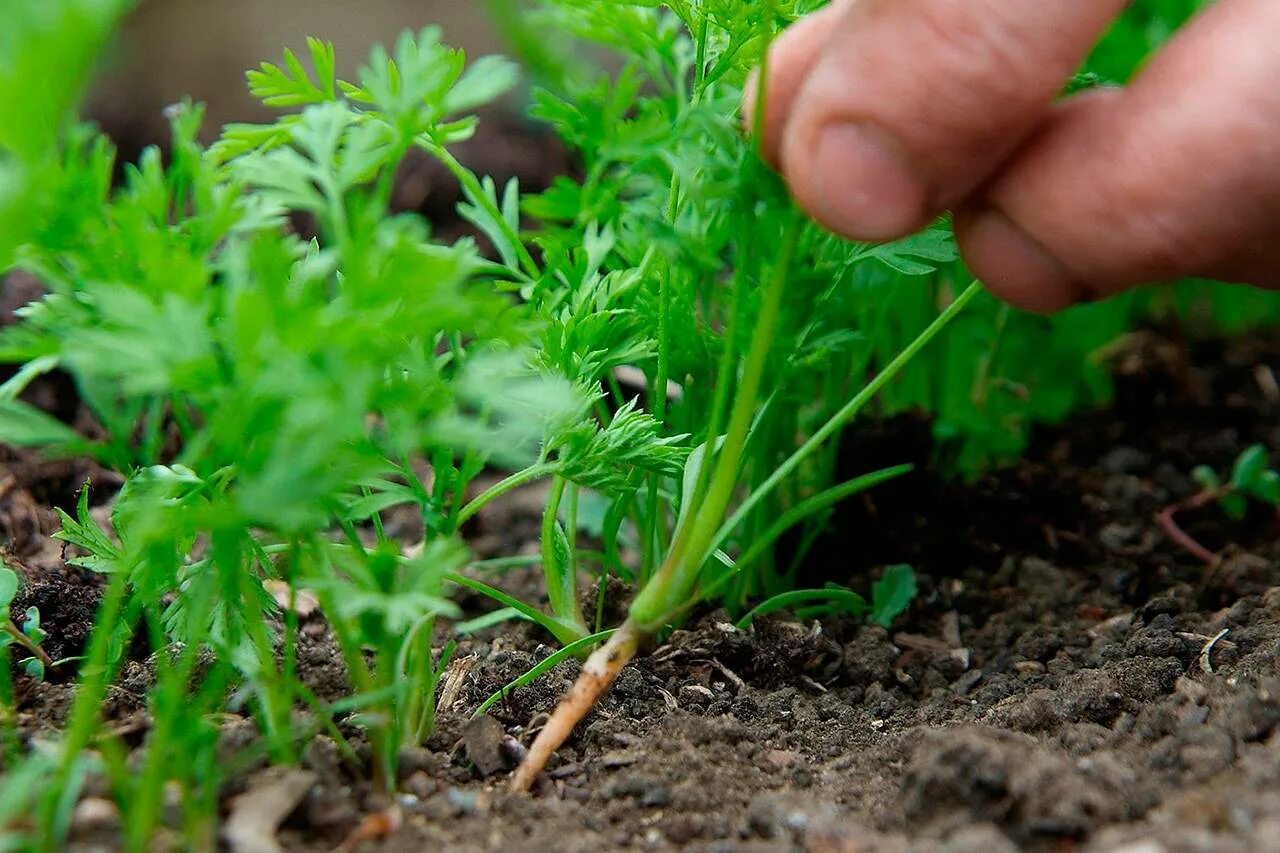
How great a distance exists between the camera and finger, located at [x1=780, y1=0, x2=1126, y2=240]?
37.4 inches

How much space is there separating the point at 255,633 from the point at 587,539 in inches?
40.5

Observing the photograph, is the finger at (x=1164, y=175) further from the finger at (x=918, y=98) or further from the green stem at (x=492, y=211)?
the green stem at (x=492, y=211)

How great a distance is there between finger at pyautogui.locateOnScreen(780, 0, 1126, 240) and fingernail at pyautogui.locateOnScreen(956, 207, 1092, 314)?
9 centimetres

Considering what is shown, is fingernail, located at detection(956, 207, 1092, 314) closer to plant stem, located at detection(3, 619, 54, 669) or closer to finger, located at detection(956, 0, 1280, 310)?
finger, located at detection(956, 0, 1280, 310)

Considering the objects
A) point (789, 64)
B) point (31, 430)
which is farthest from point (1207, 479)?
point (31, 430)

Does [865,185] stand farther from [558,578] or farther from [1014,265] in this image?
[558,578]

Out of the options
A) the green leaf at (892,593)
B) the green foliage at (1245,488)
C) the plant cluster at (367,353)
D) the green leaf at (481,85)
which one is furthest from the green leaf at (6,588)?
the green foliage at (1245,488)

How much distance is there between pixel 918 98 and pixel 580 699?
0.66m

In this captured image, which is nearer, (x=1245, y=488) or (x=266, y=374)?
(x=266, y=374)

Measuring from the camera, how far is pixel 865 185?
104cm

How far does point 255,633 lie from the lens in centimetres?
111

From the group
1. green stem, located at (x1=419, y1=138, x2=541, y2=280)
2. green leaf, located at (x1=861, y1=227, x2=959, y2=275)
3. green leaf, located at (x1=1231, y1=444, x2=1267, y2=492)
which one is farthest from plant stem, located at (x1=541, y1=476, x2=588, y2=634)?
green leaf, located at (x1=1231, y1=444, x2=1267, y2=492)

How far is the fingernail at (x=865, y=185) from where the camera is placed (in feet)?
3.32

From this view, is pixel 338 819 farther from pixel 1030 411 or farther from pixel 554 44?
pixel 554 44
